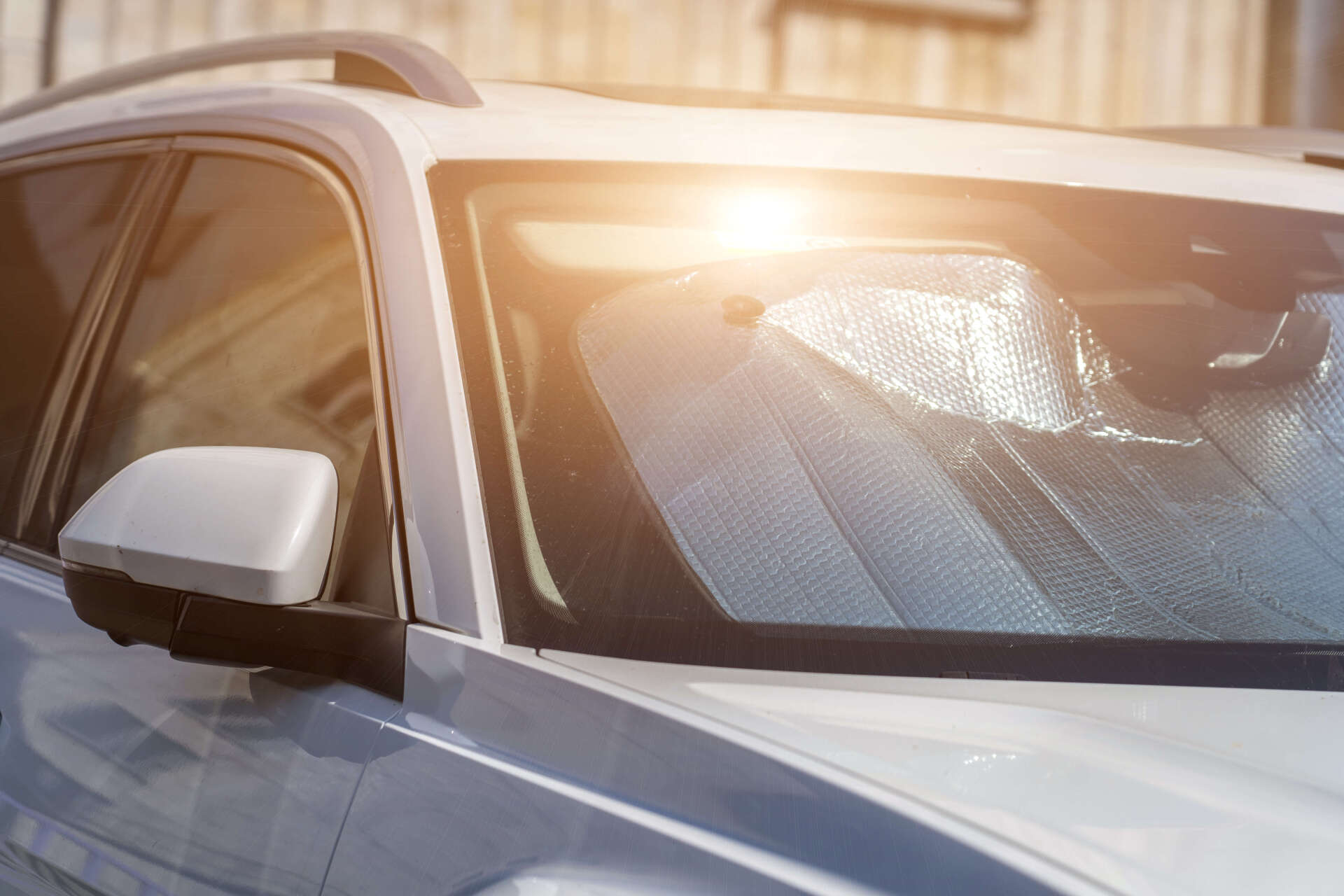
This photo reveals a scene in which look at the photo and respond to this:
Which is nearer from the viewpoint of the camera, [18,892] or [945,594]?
[945,594]

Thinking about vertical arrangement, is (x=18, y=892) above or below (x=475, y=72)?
below

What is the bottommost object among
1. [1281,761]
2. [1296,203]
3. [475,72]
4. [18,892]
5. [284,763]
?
[18,892]

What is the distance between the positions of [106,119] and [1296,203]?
1.61m

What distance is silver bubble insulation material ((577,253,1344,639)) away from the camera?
3.74 feet

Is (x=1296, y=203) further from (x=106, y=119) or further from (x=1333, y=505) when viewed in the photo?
(x=106, y=119)

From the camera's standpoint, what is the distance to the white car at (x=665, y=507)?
91 centimetres

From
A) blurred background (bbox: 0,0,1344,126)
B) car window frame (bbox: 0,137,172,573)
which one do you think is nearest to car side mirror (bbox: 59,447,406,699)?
car window frame (bbox: 0,137,172,573)

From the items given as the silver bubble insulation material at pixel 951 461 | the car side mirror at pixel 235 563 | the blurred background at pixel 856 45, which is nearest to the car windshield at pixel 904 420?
the silver bubble insulation material at pixel 951 461

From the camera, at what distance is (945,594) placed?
3.69 ft

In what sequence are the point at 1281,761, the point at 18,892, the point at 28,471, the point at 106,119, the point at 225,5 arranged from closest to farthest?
the point at 1281,761 < the point at 18,892 < the point at 28,471 < the point at 106,119 < the point at 225,5

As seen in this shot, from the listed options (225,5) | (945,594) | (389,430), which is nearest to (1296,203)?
(945,594)

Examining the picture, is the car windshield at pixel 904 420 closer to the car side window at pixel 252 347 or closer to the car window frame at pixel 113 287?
the car side window at pixel 252 347

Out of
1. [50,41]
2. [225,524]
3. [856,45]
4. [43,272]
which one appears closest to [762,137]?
[225,524]

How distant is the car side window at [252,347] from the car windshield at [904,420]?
0.16 meters
